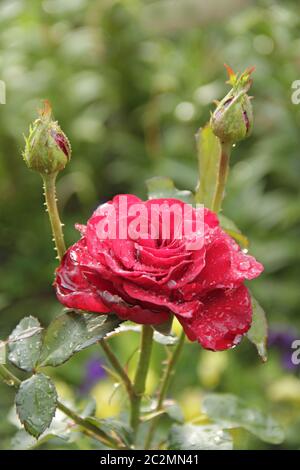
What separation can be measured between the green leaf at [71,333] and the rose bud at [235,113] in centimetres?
16

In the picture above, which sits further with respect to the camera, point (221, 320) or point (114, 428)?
point (114, 428)

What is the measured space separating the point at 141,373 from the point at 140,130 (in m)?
1.38

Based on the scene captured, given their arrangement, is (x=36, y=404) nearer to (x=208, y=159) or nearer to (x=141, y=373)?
(x=141, y=373)

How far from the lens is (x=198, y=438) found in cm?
71

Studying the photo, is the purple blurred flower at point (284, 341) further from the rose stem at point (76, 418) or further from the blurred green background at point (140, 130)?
the rose stem at point (76, 418)

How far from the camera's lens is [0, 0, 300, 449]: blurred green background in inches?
61.6

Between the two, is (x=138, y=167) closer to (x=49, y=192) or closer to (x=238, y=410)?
(x=238, y=410)

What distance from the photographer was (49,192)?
604mm

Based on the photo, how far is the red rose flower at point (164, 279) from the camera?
0.54 metres

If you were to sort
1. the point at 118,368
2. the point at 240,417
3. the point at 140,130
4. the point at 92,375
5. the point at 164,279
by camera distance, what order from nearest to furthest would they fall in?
1. the point at 164,279
2. the point at 118,368
3. the point at 240,417
4. the point at 92,375
5. the point at 140,130

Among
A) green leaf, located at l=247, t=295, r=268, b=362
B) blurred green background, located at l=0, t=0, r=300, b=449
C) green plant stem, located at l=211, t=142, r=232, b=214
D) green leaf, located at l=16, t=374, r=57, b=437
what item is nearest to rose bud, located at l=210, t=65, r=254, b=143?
green plant stem, located at l=211, t=142, r=232, b=214

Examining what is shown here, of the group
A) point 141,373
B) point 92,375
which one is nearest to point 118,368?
point 141,373

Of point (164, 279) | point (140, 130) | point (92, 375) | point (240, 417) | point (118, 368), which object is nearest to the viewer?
point (164, 279)
